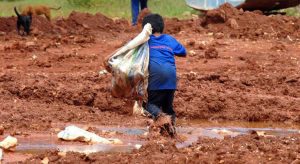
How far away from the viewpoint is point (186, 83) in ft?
42.0

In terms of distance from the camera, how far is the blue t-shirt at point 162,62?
9031mm

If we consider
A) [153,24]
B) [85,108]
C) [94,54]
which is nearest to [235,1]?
[94,54]

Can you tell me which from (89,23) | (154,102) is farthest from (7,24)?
(154,102)

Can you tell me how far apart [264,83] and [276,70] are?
1211 mm

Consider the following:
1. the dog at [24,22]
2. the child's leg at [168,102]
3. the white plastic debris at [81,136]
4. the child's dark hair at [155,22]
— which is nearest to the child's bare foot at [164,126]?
the child's leg at [168,102]

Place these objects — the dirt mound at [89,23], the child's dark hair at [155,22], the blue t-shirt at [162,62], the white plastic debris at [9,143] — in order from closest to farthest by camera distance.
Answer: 1. the white plastic debris at [9,143]
2. the blue t-shirt at [162,62]
3. the child's dark hair at [155,22]
4. the dirt mound at [89,23]

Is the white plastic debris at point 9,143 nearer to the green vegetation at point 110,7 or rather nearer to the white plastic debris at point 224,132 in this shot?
the white plastic debris at point 224,132

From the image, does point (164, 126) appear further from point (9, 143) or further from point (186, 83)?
point (186, 83)

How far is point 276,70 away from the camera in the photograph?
14.4 meters

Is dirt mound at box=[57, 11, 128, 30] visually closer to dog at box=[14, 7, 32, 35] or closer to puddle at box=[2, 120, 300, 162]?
dog at box=[14, 7, 32, 35]

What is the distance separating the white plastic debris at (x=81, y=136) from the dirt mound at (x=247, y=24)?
10944mm

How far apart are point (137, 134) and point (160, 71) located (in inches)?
35.8

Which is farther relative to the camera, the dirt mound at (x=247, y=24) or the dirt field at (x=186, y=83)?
the dirt mound at (x=247, y=24)

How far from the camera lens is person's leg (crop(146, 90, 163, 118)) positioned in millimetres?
9101
